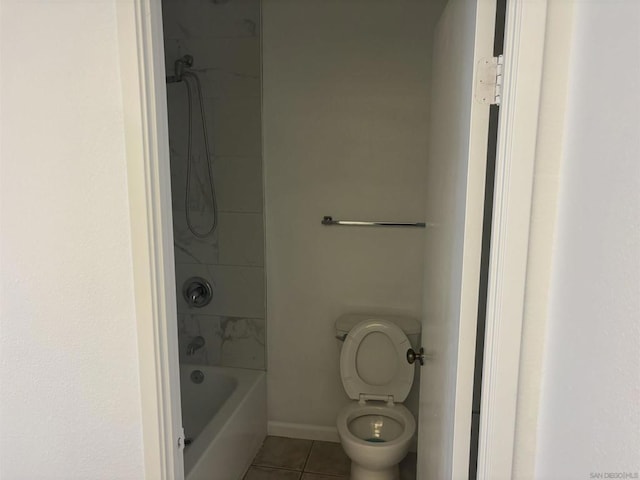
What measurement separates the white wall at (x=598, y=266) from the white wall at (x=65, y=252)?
961mm

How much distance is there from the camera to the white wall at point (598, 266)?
73 cm

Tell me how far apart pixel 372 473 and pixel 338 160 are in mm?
1521

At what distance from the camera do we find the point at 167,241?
1.22 meters

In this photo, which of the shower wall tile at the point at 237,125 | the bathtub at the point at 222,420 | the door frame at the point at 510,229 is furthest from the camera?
the shower wall tile at the point at 237,125

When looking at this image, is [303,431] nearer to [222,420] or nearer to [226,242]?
[222,420]

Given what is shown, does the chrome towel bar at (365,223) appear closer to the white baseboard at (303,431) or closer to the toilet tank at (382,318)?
the toilet tank at (382,318)

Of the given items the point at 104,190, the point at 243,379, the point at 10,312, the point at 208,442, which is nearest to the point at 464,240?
the point at 104,190

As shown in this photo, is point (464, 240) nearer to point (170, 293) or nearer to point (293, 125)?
point (170, 293)

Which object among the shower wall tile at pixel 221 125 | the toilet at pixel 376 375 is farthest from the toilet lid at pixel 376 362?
the shower wall tile at pixel 221 125

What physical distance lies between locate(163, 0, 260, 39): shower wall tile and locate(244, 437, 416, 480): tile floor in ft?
7.30

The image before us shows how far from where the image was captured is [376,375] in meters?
2.51

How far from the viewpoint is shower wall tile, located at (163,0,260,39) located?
2.48 meters

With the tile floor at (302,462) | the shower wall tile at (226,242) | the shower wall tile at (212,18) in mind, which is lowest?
the tile floor at (302,462)

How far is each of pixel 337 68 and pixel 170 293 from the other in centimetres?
166
